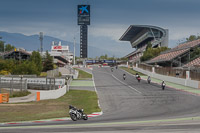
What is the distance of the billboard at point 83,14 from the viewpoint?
16174 cm

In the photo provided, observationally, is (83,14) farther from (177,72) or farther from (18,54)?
(177,72)

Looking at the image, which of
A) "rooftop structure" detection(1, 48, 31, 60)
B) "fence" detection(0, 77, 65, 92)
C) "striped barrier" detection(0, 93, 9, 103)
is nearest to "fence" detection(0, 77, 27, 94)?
"fence" detection(0, 77, 65, 92)

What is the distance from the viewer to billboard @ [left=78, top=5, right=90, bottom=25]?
161738mm

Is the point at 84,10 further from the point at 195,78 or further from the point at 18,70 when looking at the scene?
the point at 195,78

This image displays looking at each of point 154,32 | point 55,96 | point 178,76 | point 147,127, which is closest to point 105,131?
point 147,127

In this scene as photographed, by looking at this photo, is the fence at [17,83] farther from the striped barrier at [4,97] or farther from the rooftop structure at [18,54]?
the rooftop structure at [18,54]

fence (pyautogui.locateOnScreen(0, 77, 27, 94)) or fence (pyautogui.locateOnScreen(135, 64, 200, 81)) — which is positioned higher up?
fence (pyautogui.locateOnScreen(135, 64, 200, 81))

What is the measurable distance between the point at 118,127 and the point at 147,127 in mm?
1295

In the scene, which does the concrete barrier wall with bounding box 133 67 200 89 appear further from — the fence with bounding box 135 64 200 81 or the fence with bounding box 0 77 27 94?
the fence with bounding box 0 77 27 94

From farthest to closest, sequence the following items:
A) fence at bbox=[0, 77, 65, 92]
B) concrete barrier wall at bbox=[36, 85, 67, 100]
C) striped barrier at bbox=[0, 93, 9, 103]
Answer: fence at bbox=[0, 77, 65, 92], concrete barrier wall at bbox=[36, 85, 67, 100], striped barrier at bbox=[0, 93, 9, 103]

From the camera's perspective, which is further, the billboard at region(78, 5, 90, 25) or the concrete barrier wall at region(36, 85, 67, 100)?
the billboard at region(78, 5, 90, 25)

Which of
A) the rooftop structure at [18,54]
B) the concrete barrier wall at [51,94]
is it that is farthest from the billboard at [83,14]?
the concrete barrier wall at [51,94]

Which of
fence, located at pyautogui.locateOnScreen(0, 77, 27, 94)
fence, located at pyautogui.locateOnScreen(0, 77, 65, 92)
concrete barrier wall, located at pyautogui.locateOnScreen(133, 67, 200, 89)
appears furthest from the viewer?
concrete barrier wall, located at pyautogui.locateOnScreen(133, 67, 200, 89)

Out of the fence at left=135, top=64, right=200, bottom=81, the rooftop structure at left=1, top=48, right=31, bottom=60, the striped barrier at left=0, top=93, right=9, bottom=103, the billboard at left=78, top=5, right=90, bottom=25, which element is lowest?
the striped barrier at left=0, top=93, right=9, bottom=103
